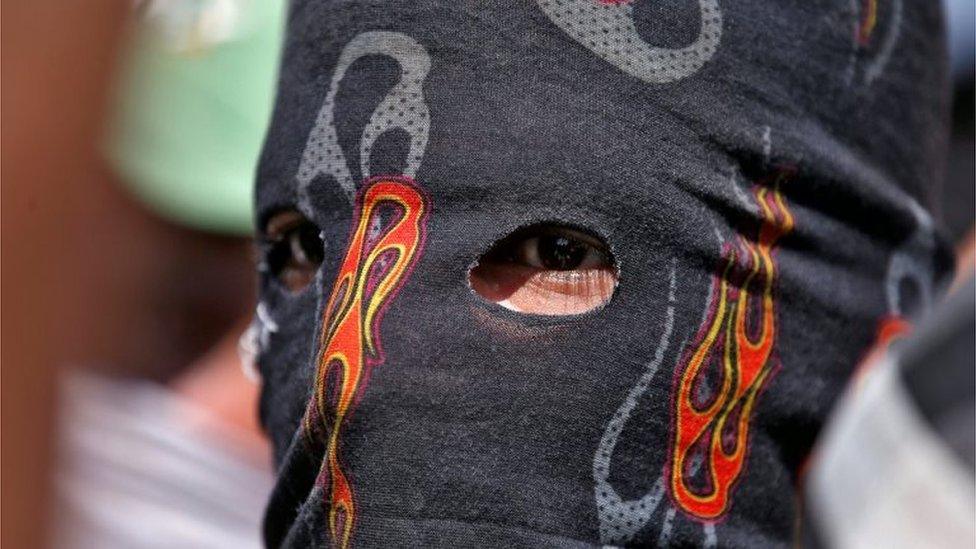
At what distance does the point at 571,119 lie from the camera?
3.03ft

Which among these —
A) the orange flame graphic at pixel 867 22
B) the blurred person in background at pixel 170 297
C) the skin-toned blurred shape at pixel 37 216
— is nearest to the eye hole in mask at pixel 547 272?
the orange flame graphic at pixel 867 22

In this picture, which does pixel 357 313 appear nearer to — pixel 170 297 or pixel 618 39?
pixel 618 39

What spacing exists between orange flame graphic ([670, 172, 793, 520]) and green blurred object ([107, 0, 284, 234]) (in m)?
1.18

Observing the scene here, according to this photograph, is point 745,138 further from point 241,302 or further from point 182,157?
point 182,157

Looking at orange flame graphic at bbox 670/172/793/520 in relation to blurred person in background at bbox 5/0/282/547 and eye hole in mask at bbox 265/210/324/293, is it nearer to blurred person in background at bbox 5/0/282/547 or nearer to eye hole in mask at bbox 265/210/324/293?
eye hole in mask at bbox 265/210/324/293

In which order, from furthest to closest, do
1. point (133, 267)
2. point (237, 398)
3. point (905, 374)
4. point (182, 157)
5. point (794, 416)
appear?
1. point (182, 157)
2. point (133, 267)
3. point (237, 398)
4. point (905, 374)
5. point (794, 416)

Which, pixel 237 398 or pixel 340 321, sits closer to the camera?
pixel 340 321

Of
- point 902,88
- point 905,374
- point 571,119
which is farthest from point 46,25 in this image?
point 905,374

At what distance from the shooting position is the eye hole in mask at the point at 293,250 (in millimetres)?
1068

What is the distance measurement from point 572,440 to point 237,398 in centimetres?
90

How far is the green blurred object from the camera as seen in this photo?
1.99 m

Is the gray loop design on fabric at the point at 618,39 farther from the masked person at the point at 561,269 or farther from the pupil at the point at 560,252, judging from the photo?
the pupil at the point at 560,252

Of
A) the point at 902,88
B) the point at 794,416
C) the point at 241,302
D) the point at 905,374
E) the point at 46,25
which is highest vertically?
the point at 902,88

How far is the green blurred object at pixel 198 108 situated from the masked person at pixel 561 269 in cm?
Answer: 100
